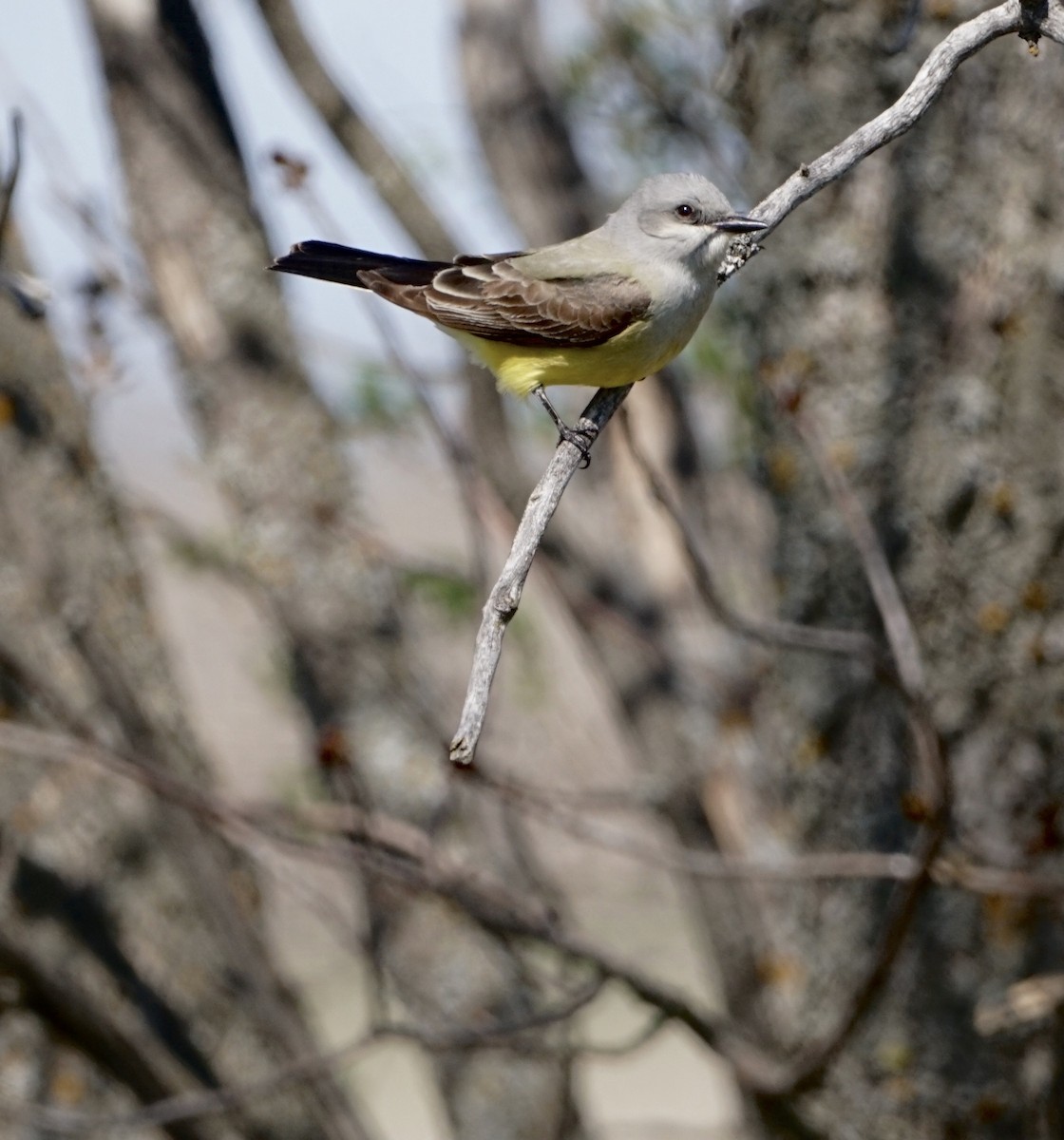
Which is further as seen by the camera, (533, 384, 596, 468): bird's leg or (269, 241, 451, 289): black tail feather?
(269, 241, 451, 289): black tail feather

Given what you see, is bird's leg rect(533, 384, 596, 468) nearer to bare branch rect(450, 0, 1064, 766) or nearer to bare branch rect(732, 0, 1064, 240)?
bare branch rect(450, 0, 1064, 766)

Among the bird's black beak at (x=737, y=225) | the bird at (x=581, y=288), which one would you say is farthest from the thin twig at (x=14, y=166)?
the bird's black beak at (x=737, y=225)

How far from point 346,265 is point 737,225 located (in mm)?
1041

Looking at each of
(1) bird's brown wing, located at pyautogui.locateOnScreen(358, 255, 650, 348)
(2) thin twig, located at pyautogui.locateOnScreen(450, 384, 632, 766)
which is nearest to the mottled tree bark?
(1) bird's brown wing, located at pyautogui.locateOnScreen(358, 255, 650, 348)

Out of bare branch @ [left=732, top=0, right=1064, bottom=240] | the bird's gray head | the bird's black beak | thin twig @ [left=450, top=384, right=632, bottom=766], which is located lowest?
thin twig @ [left=450, top=384, right=632, bottom=766]

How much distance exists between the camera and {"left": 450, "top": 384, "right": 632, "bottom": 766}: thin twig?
1.73m

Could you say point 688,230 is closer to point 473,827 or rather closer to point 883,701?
point 883,701

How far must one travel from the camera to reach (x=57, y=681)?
5043mm

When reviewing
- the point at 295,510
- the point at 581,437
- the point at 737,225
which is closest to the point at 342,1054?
the point at 581,437

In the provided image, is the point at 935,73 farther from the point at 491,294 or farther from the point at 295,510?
the point at 295,510

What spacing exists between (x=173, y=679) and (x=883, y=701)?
8.46 ft

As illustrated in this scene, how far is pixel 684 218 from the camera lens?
3.51m

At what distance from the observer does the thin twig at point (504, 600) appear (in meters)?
1.73

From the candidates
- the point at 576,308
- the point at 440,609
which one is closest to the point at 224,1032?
the point at 576,308
